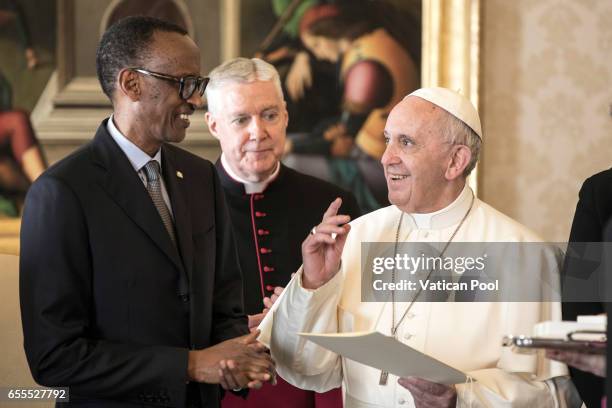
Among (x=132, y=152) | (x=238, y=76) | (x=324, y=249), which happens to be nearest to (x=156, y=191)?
(x=132, y=152)

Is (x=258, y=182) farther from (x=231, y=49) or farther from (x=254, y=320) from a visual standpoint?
(x=231, y=49)

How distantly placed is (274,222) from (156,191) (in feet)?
3.58

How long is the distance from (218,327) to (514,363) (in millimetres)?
822

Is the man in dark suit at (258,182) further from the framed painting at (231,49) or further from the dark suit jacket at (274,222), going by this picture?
the framed painting at (231,49)

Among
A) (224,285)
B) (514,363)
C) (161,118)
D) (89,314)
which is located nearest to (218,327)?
(224,285)

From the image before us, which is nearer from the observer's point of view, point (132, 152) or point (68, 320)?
point (68, 320)

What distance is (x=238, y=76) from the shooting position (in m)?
3.62

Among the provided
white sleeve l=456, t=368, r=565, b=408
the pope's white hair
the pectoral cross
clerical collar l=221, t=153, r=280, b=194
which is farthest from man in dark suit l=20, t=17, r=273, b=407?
clerical collar l=221, t=153, r=280, b=194

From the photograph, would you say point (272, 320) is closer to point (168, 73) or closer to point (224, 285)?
point (224, 285)

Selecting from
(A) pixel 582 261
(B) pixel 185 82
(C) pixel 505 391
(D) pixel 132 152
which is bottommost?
(C) pixel 505 391

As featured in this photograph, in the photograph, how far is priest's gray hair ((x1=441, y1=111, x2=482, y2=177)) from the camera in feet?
9.46

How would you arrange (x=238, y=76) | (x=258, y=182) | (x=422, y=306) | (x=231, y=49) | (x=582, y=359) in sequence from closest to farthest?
(x=582, y=359)
(x=422, y=306)
(x=238, y=76)
(x=258, y=182)
(x=231, y=49)

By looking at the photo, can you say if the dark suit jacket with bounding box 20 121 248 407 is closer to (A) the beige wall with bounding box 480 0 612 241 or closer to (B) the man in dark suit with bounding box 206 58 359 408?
(B) the man in dark suit with bounding box 206 58 359 408

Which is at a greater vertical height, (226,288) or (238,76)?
(238,76)
